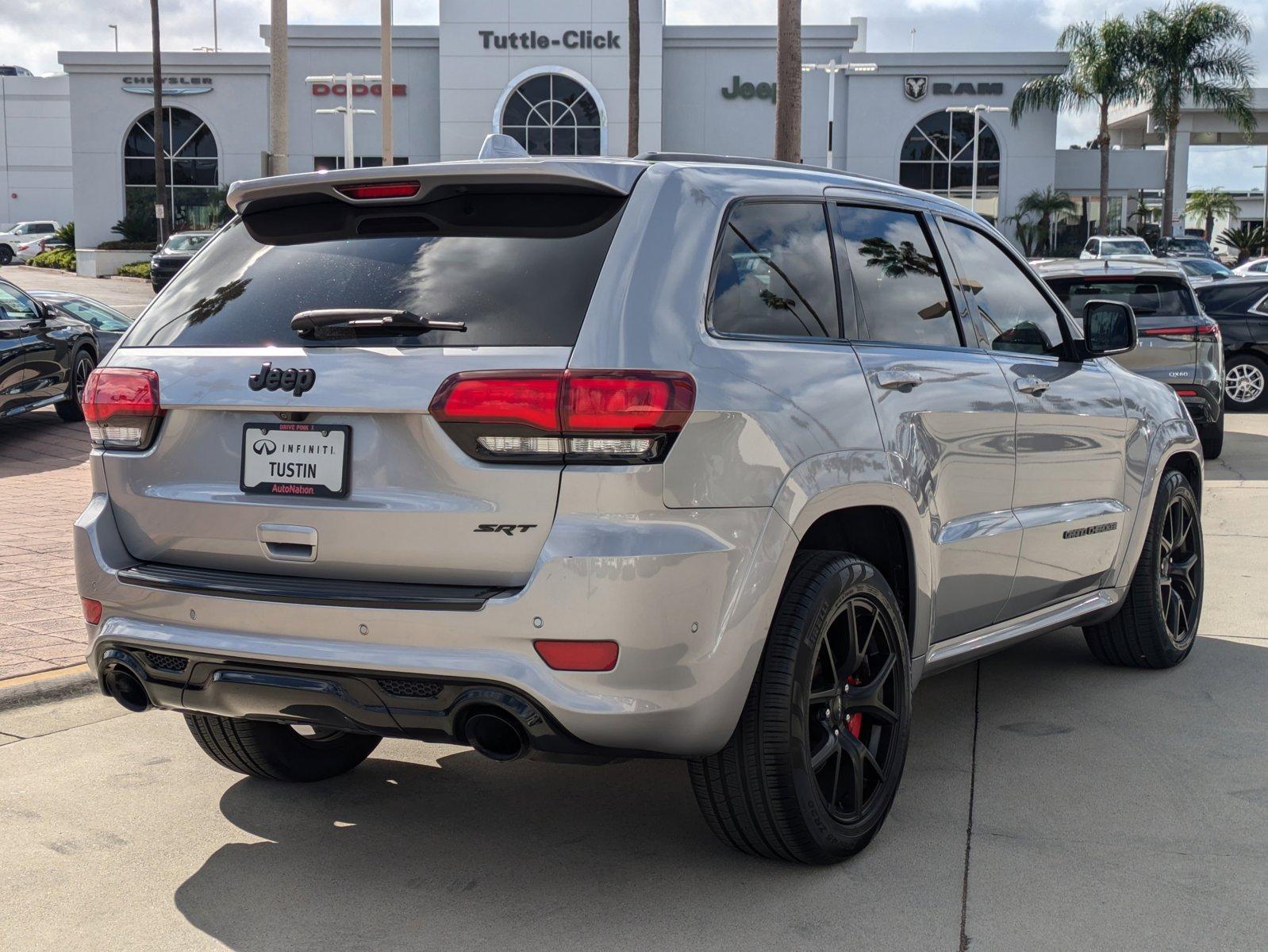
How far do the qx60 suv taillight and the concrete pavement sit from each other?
3.93 ft

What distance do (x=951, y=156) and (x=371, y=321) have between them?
51912 mm

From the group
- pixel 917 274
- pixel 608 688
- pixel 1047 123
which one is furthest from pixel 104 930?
pixel 1047 123

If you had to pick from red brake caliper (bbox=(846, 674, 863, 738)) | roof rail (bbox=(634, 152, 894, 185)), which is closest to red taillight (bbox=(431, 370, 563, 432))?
roof rail (bbox=(634, 152, 894, 185))

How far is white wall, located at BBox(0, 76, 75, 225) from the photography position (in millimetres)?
84875

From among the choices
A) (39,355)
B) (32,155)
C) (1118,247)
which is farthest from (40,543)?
(32,155)

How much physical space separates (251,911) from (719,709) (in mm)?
1322

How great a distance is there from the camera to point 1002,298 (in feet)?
17.0

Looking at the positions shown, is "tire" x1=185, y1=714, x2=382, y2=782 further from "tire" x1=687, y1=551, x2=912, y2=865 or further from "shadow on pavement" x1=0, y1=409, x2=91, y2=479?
"shadow on pavement" x1=0, y1=409, x2=91, y2=479

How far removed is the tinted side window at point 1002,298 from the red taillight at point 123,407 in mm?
2563

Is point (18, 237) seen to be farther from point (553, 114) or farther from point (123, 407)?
point (123, 407)

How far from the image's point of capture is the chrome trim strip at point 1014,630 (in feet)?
15.3

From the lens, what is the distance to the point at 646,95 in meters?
49.6

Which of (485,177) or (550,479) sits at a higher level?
(485,177)

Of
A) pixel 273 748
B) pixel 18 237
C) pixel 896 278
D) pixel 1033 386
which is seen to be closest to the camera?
pixel 896 278
